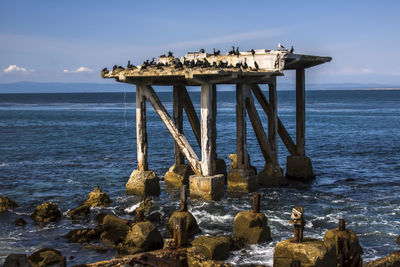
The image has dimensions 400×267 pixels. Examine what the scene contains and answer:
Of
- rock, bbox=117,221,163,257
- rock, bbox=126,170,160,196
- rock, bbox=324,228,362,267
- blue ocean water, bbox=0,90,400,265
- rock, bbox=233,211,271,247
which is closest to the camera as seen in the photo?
rock, bbox=324,228,362,267

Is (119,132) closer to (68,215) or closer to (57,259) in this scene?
(68,215)

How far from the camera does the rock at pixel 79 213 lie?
15873 millimetres

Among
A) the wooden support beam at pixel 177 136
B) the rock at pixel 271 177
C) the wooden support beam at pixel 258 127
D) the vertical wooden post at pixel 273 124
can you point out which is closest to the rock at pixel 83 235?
the wooden support beam at pixel 177 136

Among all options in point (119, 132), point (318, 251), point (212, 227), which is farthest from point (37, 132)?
point (318, 251)

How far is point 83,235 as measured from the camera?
1366 centimetres

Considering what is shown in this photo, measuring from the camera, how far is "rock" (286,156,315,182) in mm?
21031

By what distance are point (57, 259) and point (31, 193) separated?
8536 millimetres

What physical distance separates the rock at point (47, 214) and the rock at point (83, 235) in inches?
79.1

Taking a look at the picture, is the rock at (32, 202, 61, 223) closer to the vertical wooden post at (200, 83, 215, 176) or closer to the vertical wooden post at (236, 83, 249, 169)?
the vertical wooden post at (200, 83, 215, 176)

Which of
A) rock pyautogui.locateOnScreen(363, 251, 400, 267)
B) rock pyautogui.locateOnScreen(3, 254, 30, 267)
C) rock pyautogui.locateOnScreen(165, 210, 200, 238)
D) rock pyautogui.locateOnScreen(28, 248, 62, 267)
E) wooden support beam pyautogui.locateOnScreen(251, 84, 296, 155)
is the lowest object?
rock pyautogui.locateOnScreen(28, 248, 62, 267)

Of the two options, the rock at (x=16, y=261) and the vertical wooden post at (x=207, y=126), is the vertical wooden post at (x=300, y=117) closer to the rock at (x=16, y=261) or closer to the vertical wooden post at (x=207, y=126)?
the vertical wooden post at (x=207, y=126)

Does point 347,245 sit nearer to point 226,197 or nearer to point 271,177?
point 226,197

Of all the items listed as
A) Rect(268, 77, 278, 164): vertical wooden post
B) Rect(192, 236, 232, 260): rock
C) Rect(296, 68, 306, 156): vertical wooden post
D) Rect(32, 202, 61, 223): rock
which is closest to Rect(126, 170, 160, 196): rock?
Rect(32, 202, 61, 223): rock

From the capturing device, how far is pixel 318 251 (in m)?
8.81
